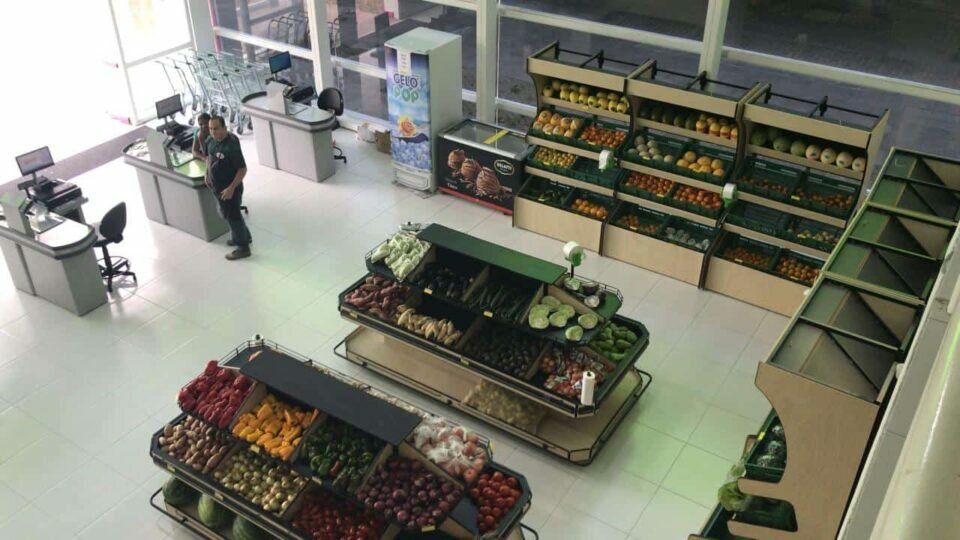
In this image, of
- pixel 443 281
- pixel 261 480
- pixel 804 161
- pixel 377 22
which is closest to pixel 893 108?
pixel 804 161

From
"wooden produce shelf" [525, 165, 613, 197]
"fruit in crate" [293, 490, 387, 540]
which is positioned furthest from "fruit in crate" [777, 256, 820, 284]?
"fruit in crate" [293, 490, 387, 540]

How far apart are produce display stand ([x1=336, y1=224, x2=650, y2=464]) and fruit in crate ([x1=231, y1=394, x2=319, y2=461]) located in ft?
5.97

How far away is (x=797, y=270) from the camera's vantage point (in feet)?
29.9

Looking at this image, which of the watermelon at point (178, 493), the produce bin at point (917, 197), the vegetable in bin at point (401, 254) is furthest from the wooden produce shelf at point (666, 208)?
the watermelon at point (178, 493)

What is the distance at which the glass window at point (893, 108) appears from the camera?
1195 cm

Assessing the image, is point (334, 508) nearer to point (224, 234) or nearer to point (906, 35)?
point (224, 234)

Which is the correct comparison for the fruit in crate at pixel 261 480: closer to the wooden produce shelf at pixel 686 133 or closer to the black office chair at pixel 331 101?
the wooden produce shelf at pixel 686 133

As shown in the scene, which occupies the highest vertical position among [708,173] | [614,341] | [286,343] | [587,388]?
[708,173]

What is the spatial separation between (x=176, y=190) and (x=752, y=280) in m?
6.87

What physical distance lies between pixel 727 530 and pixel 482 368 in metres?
2.55

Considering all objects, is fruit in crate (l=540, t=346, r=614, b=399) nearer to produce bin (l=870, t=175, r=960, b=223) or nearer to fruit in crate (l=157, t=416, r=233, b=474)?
produce bin (l=870, t=175, r=960, b=223)

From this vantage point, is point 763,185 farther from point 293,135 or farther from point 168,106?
point 168,106

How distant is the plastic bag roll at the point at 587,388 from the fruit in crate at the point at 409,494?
1581 millimetres

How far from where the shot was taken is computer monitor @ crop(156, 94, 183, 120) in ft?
37.1
